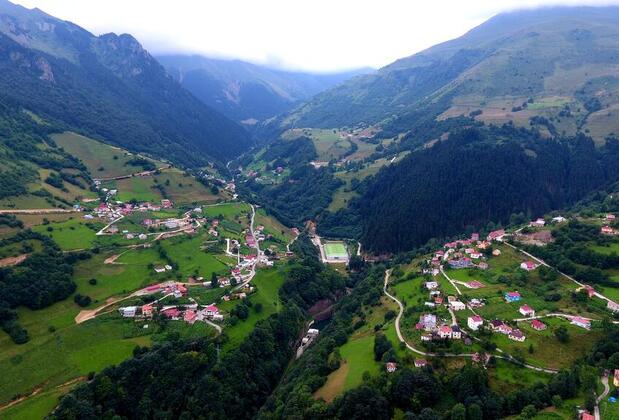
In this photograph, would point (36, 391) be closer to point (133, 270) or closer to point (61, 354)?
point (61, 354)

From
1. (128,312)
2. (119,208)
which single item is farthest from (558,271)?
(119,208)

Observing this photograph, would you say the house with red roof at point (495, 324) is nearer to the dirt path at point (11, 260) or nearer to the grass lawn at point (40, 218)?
the dirt path at point (11, 260)

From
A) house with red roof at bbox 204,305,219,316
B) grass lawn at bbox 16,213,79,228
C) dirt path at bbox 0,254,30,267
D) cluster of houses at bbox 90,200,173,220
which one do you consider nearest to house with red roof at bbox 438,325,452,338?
house with red roof at bbox 204,305,219,316

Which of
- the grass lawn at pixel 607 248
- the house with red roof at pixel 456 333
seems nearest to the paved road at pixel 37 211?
the house with red roof at pixel 456 333

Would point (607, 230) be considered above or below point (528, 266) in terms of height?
above

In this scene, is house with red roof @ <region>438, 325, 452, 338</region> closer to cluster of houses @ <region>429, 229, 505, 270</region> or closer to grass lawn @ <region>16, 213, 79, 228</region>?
cluster of houses @ <region>429, 229, 505, 270</region>

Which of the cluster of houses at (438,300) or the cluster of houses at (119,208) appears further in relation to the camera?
the cluster of houses at (119,208)
